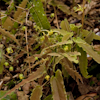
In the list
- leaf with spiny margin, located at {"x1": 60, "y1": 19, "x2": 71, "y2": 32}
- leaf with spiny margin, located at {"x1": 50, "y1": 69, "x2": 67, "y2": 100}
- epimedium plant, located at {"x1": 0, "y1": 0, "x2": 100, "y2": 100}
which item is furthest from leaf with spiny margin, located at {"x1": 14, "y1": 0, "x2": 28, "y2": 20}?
leaf with spiny margin, located at {"x1": 50, "y1": 69, "x2": 67, "y2": 100}

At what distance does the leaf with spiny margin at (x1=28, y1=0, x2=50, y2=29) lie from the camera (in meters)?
0.81

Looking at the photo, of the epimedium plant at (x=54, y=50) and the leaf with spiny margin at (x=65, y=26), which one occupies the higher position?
the leaf with spiny margin at (x=65, y=26)

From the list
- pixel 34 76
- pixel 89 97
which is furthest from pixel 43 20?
pixel 89 97

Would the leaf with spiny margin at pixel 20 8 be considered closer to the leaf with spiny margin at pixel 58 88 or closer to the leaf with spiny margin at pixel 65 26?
the leaf with spiny margin at pixel 65 26

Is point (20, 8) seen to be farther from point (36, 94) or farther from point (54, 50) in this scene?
point (36, 94)

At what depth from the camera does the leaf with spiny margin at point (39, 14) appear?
807 mm

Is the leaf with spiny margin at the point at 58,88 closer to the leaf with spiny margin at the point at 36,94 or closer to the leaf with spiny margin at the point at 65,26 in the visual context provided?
the leaf with spiny margin at the point at 36,94

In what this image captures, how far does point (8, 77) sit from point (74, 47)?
457 mm

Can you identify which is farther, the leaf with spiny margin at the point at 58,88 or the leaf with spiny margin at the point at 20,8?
the leaf with spiny margin at the point at 20,8

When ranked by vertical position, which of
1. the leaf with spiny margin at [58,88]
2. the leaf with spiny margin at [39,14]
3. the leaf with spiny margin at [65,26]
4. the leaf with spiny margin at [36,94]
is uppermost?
the leaf with spiny margin at [39,14]

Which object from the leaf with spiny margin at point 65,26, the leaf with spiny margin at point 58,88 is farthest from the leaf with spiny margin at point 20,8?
the leaf with spiny margin at point 58,88

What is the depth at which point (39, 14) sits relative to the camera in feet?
2.70

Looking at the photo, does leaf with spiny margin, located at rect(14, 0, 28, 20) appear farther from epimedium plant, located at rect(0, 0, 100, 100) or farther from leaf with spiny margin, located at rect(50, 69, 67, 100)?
leaf with spiny margin, located at rect(50, 69, 67, 100)

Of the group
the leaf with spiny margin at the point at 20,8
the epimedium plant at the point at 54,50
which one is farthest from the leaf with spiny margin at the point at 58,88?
the leaf with spiny margin at the point at 20,8
